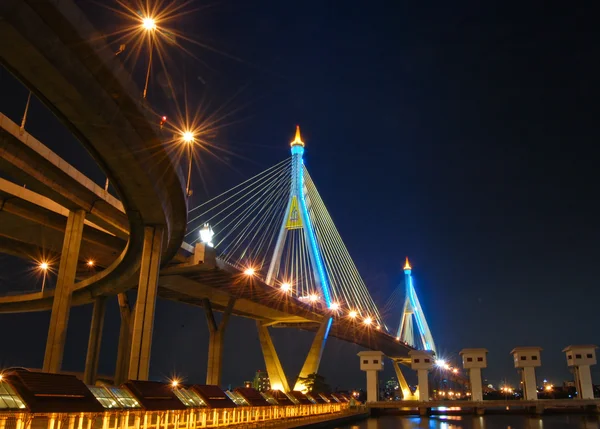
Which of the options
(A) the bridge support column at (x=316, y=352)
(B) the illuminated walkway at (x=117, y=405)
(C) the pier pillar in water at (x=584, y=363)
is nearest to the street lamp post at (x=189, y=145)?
(B) the illuminated walkway at (x=117, y=405)

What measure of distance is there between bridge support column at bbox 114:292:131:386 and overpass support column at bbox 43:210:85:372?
1672 centimetres

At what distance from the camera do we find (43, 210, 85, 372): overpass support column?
22781 millimetres

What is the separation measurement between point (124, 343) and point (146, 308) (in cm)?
1912

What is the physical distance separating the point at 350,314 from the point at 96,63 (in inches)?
1914

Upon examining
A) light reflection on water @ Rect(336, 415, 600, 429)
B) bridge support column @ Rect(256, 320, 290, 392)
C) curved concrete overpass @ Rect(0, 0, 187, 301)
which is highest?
curved concrete overpass @ Rect(0, 0, 187, 301)

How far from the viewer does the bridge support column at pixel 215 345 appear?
44844 mm

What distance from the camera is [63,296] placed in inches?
958

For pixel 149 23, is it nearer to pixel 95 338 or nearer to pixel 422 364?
pixel 95 338

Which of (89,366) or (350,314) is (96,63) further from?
(350,314)

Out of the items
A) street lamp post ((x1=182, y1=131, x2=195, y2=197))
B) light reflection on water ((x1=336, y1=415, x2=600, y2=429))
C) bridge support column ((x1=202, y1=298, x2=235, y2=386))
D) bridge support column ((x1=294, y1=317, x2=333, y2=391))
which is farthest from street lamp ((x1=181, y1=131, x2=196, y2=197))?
bridge support column ((x1=294, y1=317, x2=333, y2=391))

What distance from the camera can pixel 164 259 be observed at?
2880 centimetres

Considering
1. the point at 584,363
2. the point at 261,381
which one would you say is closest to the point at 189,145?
the point at 584,363

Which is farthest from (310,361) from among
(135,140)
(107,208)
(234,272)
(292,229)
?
(135,140)

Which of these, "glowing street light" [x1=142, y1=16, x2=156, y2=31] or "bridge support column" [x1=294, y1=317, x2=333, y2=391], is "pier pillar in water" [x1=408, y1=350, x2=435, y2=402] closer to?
"bridge support column" [x1=294, y1=317, x2=333, y2=391]
